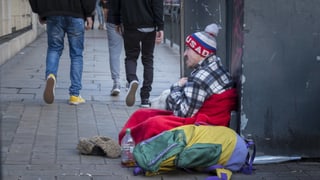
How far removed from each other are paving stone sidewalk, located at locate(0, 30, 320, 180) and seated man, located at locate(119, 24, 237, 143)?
41cm

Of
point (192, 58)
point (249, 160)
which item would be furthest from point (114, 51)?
point (249, 160)

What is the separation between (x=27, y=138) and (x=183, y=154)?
70.9 inches

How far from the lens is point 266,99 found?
5184mm

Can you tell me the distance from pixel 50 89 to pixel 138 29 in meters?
1.23

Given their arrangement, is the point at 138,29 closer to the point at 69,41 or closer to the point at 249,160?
the point at 69,41

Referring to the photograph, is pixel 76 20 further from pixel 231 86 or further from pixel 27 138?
pixel 231 86

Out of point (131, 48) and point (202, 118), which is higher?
point (131, 48)

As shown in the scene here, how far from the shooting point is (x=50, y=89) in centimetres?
724

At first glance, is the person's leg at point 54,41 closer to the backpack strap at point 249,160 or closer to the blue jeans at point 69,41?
the blue jeans at point 69,41

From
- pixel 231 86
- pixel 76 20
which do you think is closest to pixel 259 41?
pixel 231 86

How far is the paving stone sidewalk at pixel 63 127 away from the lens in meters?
4.91

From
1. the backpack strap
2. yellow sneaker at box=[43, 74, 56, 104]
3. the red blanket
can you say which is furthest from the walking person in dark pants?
the backpack strap

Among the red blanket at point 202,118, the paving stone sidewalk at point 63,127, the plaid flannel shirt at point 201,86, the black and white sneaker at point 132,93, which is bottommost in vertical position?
the paving stone sidewalk at point 63,127

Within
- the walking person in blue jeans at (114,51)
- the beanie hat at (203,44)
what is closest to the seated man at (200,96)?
the beanie hat at (203,44)
